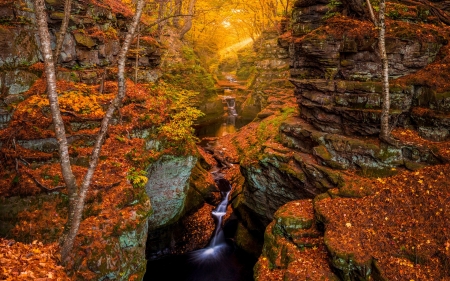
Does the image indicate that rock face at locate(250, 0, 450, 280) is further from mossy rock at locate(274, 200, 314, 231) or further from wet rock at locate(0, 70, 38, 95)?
wet rock at locate(0, 70, 38, 95)

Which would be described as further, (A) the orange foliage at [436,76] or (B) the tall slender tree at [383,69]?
(A) the orange foliage at [436,76]

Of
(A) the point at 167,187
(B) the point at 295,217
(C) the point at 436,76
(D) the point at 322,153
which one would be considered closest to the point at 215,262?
(A) the point at 167,187

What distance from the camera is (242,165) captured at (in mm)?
15906

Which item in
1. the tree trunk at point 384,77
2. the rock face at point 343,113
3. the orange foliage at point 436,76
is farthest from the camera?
the orange foliage at point 436,76

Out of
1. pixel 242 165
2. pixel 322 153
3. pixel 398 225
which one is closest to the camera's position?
pixel 398 225

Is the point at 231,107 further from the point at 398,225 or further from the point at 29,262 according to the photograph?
the point at 29,262

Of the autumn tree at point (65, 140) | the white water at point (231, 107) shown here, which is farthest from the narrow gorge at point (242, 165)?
the white water at point (231, 107)

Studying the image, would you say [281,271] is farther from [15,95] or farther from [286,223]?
[15,95]

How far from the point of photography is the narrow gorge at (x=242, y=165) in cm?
870

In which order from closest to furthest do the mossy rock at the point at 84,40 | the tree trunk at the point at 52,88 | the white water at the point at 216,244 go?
the tree trunk at the point at 52,88, the mossy rock at the point at 84,40, the white water at the point at 216,244

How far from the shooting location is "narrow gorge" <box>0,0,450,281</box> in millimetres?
8695

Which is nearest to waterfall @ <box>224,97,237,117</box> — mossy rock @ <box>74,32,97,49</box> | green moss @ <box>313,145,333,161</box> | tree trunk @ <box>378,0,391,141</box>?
mossy rock @ <box>74,32,97,49</box>

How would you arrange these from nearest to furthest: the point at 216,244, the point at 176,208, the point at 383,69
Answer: the point at 383,69 < the point at 176,208 < the point at 216,244

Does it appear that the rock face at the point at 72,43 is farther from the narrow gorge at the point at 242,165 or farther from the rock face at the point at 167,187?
the rock face at the point at 167,187
